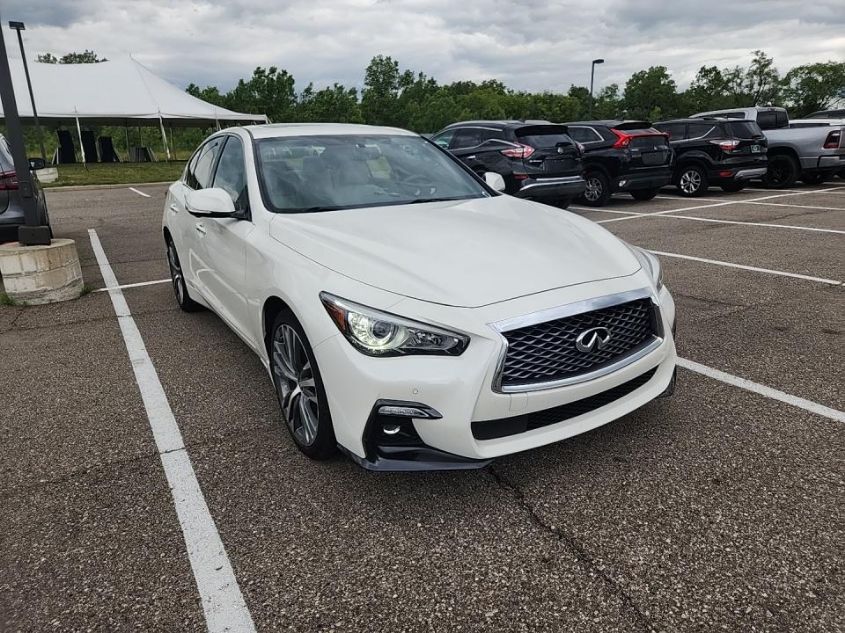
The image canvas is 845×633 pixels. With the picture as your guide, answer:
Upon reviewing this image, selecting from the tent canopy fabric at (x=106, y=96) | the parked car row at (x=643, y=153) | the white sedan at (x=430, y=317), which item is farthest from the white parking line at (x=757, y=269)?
the tent canopy fabric at (x=106, y=96)

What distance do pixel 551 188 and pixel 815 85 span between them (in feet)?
271

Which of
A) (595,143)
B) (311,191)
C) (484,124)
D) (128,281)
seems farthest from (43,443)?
(595,143)

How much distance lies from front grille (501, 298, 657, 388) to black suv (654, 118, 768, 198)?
12.0 m

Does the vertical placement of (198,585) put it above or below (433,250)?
below

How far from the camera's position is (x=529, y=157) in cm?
1021

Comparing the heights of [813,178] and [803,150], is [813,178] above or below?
below

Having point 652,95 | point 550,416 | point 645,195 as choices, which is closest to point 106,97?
point 645,195

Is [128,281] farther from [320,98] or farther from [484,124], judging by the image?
[320,98]

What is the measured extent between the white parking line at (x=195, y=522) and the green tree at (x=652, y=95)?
3506 inches

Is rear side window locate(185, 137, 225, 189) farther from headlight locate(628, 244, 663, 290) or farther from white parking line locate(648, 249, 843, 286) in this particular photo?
white parking line locate(648, 249, 843, 286)

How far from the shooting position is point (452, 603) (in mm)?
2137

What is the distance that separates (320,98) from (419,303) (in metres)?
60.0

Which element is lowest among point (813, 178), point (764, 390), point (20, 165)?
point (764, 390)

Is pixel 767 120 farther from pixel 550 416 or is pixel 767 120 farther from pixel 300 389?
pixel 300 389
